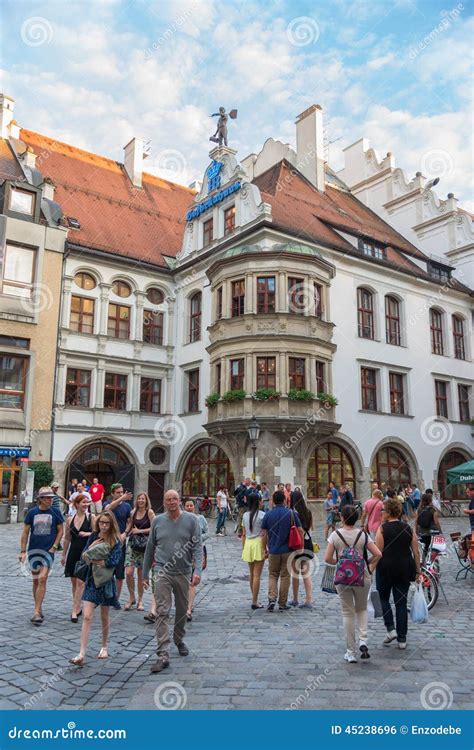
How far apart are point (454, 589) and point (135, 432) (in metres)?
20.3

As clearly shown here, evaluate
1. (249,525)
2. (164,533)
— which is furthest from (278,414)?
(164,533)

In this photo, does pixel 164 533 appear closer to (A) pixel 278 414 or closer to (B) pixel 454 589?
(B) pixel 454 589

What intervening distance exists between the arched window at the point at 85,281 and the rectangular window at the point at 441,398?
1826 centimetres

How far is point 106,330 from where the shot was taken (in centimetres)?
2905

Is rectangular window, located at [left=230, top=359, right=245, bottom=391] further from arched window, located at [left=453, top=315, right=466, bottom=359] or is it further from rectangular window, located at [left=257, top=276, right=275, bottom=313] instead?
→ arched window, located at [left=453, top=315, right=466, bottom=359]

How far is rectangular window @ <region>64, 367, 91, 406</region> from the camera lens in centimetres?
2777

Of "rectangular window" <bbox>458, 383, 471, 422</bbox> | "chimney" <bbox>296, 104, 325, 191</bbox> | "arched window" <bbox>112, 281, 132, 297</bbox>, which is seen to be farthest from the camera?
"chimney" <bbox>296, 104, 325, 191</bbox>

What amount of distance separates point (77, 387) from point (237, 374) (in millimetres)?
7873

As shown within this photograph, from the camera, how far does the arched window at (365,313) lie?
1141 inches

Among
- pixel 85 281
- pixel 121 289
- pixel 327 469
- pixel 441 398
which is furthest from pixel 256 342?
pixel 441 398

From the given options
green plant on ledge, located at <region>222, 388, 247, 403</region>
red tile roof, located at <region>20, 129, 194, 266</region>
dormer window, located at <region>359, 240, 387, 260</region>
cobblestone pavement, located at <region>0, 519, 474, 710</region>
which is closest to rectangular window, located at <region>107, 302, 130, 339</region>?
red tile roof, located at <region>20, 129, 194, 266</region>

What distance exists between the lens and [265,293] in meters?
25.4

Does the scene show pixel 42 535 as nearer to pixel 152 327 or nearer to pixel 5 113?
pixel 152 327

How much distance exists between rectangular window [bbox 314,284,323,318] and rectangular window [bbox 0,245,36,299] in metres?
12.5
